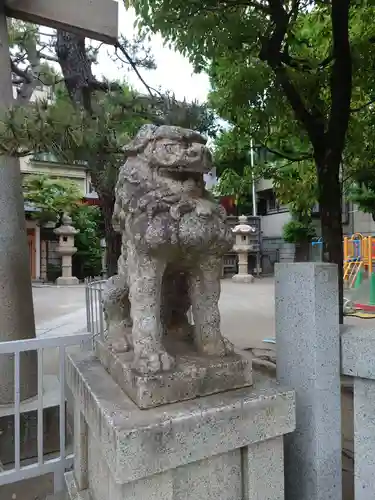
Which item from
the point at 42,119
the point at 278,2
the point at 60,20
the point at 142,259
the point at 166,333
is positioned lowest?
the point at 166,333

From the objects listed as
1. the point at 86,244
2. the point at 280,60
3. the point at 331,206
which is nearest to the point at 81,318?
the point at 331,206

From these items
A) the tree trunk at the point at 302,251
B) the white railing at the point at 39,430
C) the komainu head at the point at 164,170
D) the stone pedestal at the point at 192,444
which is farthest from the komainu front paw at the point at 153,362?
the tree trunk at the point at 302,251

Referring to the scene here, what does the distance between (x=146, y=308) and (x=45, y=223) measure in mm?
11138

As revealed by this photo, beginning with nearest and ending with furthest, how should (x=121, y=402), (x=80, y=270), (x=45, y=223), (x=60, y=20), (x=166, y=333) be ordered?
(x=121, y=402)
(x=166, y=333)
(x=60, y=20)
(x=45, y=223)
(x=80, y=270)

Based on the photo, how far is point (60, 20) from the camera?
98.1 inches

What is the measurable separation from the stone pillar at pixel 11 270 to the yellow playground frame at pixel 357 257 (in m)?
6.79

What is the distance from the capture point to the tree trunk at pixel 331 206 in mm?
2881

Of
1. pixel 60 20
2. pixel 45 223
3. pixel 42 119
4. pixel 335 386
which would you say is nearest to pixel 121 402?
pixel 335 386

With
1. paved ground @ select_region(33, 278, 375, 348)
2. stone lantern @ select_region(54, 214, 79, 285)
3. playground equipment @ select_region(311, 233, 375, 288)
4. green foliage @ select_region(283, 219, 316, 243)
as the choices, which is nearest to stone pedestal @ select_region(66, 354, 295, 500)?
paved ground @ select_region(33, 278, 375, 348)

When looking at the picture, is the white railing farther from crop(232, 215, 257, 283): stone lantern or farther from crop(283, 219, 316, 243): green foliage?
crop(283, 219, 316, 243): green foliage

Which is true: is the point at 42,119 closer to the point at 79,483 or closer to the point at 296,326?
the point at 296,326

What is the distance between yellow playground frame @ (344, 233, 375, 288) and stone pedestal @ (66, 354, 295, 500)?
7210 millimetres

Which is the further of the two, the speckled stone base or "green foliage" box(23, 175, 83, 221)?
"green foliage" box(23, 175, 83, 221)

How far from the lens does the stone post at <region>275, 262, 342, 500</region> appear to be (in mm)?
1271
